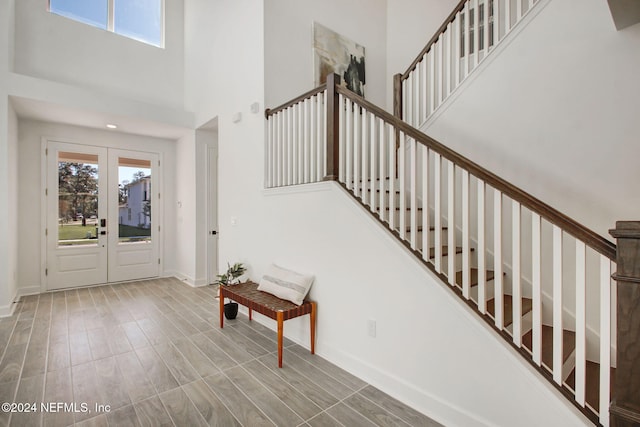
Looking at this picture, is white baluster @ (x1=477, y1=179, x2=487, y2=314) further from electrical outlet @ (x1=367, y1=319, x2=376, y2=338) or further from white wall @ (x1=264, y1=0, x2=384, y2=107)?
white wall @ (x1=264, y1=0, x2=384, y2=107)

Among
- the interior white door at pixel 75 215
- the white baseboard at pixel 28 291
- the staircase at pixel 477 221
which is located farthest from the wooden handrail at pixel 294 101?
the white baseboard at pixel 28 291

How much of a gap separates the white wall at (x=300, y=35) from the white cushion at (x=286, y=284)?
196cm

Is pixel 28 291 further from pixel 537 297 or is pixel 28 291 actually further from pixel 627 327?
pixel 627 327

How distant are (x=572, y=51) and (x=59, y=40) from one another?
20.7 feet

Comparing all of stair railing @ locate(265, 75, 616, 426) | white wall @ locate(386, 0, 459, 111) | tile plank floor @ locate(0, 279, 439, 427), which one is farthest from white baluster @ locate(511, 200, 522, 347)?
white wall @ locate(386, 0, 459, 111)

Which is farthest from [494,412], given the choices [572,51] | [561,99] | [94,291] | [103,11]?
[103,11]

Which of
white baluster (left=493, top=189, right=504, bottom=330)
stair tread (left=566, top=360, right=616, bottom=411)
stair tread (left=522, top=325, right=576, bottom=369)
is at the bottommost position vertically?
stair tread (left=566, top=360, right=616, bottom=411)

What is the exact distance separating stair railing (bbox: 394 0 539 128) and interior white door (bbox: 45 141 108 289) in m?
5.03

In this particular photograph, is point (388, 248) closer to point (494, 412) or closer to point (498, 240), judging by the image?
point (498, 240)

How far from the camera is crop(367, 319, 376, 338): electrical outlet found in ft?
7.49

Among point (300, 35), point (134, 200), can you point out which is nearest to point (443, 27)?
point (300, 35)

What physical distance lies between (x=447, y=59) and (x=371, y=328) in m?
2.83

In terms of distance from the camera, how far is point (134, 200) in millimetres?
5461

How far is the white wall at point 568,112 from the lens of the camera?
2176 millimetres
